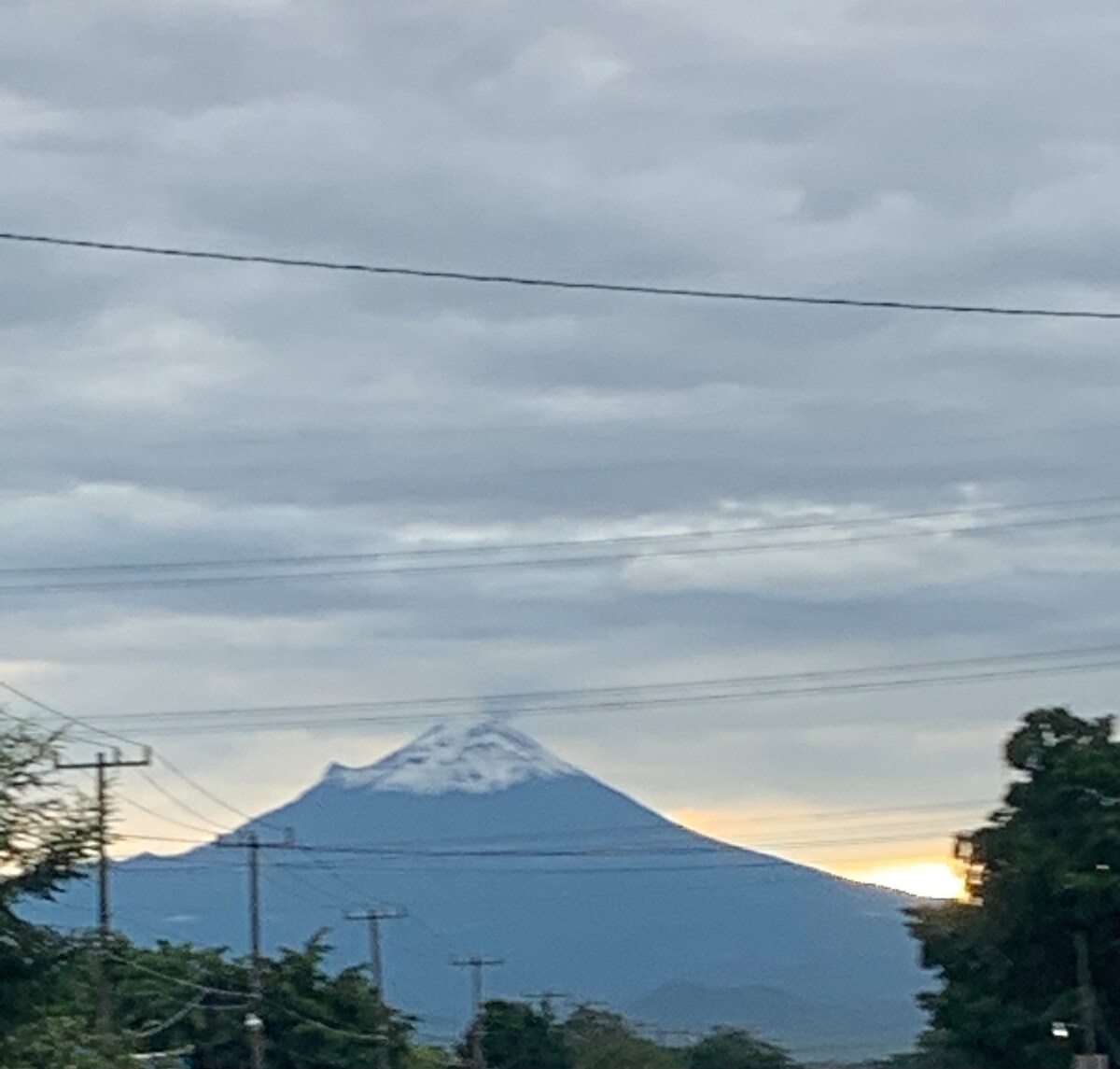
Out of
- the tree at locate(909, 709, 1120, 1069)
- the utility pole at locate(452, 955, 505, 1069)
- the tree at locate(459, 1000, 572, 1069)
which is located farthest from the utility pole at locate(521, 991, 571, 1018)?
the tree at locate(909, 709, 1120, 1069)

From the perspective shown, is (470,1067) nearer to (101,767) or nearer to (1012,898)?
(1012,898)

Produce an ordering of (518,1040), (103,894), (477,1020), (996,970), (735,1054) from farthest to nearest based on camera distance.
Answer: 1. (735,1054)
2. (518,1040)
3. (477,1020)
4. (996,970)
5. (103,894)

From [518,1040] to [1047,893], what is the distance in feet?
129

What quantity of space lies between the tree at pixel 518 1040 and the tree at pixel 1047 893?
30.5 meters

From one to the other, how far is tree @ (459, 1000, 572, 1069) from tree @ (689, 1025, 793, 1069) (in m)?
30.8

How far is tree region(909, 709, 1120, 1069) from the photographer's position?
251 ft

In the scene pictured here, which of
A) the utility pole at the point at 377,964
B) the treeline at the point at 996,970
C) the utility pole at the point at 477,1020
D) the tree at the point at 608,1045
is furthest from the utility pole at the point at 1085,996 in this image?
the tree at the point at 608,1045

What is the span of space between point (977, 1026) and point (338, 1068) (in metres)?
21.4

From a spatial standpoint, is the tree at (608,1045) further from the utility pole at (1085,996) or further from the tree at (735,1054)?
the utility pole at (1085,996)

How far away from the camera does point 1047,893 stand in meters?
76.3

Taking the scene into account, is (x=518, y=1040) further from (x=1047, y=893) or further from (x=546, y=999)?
(x=1047, y=893)

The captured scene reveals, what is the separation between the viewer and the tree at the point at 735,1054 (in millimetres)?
142500

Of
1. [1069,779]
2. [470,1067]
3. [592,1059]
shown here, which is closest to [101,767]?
[1069,779]

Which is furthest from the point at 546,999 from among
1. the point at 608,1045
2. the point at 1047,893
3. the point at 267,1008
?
the point at 1047,893
